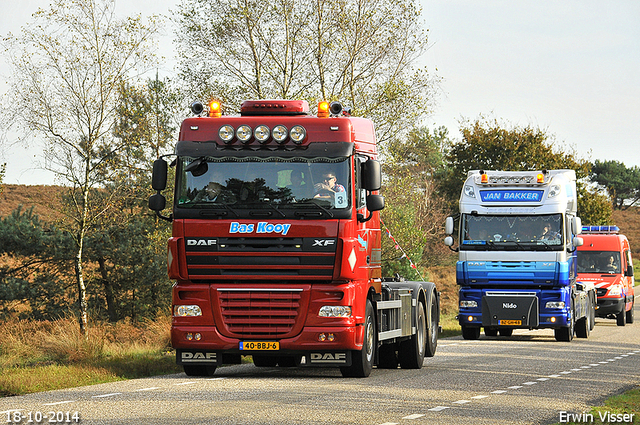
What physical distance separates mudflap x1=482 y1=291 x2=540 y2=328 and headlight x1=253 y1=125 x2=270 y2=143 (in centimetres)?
1141

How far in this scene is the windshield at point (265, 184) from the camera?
12531 mm

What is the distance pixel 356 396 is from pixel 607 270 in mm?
22782

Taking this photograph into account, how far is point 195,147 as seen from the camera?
12852 mm

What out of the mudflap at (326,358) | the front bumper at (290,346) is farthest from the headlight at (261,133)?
the mudflap at (326,358)

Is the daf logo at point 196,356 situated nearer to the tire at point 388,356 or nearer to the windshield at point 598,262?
the tire at point 388,356

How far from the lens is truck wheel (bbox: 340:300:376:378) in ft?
43.7

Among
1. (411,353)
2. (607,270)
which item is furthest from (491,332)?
(411,353)

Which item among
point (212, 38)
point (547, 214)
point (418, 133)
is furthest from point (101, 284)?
point (547, 214)

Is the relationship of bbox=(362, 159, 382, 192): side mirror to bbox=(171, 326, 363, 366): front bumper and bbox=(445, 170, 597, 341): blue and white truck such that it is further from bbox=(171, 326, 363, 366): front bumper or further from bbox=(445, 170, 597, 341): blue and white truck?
bbox=(445, 170, 597, 341): blue and white truck

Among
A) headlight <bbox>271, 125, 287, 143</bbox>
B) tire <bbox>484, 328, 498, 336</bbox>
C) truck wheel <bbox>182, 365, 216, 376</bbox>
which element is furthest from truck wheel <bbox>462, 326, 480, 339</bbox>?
headlight <bbox>271, 125, 287, 143</bbox>

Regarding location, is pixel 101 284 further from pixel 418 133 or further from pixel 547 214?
pixel 547 214

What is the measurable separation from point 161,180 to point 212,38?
21463mm

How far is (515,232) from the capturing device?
22.2 m

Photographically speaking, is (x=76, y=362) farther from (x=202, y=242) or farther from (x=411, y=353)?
(x=411, y=353)
